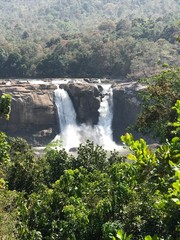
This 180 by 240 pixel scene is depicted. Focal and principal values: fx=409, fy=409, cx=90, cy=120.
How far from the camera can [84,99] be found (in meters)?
53.6

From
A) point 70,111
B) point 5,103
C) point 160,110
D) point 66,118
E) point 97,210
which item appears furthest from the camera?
point 70,111

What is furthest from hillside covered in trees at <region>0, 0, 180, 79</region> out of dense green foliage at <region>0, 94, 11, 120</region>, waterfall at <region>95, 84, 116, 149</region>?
dense green foliage at <region>0, 94, 11, 120</region>

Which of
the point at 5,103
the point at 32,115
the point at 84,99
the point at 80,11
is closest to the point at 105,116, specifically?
the point at 84,99

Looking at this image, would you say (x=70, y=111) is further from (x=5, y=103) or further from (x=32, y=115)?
(x=5, y=103)

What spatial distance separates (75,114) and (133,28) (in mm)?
42254

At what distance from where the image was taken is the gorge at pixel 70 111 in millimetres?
50906

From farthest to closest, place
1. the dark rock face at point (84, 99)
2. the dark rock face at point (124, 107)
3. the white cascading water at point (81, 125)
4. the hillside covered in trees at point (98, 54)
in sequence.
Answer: the hillside covered in trees at point (98, 54) < the dark rock face at point (124, 107) < the dark rock face at point (84, 99) < the white cascading water at point (81, 125)

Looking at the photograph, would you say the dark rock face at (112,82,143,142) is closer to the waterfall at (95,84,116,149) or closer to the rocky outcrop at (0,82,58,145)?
the waterfall at (95,84,116,149)

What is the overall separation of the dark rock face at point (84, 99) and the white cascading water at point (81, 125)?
619 mm

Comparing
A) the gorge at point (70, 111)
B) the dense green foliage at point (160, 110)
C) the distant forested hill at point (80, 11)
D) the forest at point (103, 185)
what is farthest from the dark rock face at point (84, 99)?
the distant forested hill at point (80, 11)

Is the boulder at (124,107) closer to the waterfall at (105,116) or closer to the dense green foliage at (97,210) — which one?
the waterfall at (105,116)

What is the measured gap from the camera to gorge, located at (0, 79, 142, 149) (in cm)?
5091

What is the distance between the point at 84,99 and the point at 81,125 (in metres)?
3.51

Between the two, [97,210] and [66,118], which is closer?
[97,210]
